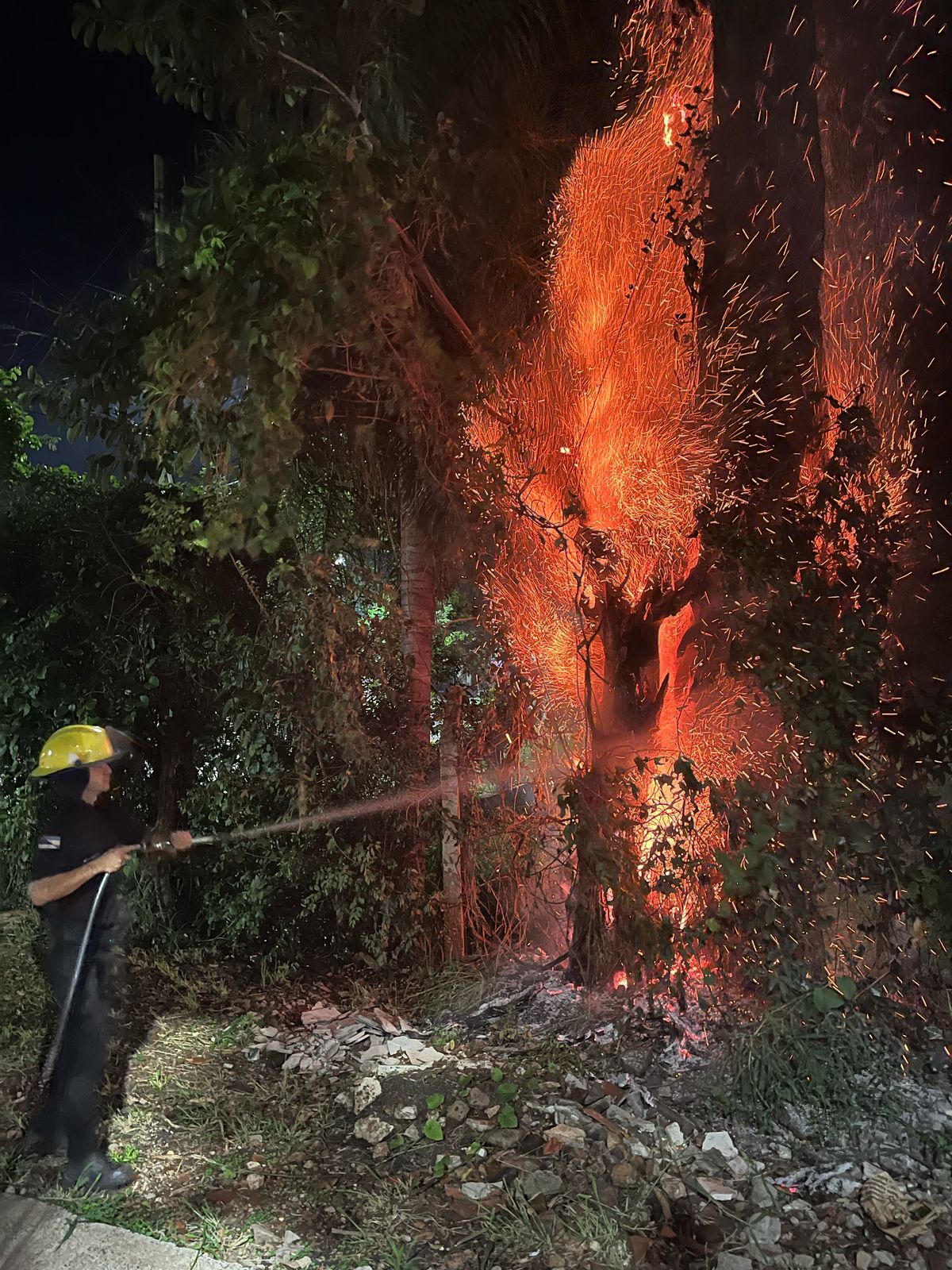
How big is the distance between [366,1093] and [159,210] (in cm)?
438

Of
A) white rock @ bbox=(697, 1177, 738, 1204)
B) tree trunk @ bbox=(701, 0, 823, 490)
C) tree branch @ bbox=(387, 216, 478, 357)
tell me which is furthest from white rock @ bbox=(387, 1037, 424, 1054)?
tree branch @ bbox=(387, 216, 478, 357)

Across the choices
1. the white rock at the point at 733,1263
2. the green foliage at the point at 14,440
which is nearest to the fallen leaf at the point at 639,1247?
the white rock at the point at 733,1263

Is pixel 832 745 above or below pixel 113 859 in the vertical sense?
above

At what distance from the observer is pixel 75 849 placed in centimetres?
379

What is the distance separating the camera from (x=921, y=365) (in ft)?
15.0

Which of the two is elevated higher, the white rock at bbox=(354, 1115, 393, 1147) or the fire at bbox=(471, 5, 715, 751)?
the fire at bbox=(471, 5, 715, 751)

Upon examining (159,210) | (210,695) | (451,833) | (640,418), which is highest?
(159,210)

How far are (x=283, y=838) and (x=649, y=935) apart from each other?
246 centimetres

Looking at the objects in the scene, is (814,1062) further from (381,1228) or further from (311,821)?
(311,821)

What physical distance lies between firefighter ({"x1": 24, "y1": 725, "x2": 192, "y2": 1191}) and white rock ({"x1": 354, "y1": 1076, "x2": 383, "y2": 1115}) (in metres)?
0.97

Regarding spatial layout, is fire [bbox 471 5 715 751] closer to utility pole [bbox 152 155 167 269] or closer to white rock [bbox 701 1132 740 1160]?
utility pole [bbox 152 155 167 269]

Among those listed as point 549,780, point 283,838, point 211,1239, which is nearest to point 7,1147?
point 211,1239

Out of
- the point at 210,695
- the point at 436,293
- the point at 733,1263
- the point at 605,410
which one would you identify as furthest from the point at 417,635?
the point at 733,1263

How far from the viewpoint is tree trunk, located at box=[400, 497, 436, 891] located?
5.57 metres
